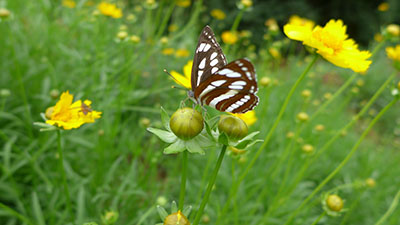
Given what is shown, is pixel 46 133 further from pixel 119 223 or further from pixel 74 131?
pixel 119 223

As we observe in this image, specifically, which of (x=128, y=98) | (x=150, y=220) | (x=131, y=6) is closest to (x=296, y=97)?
(x=128, y=98)

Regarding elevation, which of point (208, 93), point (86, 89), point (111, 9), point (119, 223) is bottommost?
point (119, 223)

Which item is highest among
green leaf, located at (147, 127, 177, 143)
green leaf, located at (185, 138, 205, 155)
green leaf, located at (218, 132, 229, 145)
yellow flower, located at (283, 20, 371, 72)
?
yellow flower, located at (283, 20, 371, 72)

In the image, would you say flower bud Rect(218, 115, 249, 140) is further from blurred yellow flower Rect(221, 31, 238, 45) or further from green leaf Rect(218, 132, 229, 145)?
blurred yellow flower Rect(221, 31, 238, 45)

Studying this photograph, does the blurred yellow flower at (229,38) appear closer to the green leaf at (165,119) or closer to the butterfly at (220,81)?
the butterfly at (220,81)

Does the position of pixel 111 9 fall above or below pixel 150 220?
above

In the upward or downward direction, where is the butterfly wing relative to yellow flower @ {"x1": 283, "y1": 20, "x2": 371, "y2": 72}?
downward

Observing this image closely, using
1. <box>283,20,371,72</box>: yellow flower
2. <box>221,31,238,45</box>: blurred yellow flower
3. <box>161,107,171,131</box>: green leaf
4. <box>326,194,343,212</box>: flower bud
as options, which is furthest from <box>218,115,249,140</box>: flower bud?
<box>221,31,238,45</box>: blurred yellow flower
